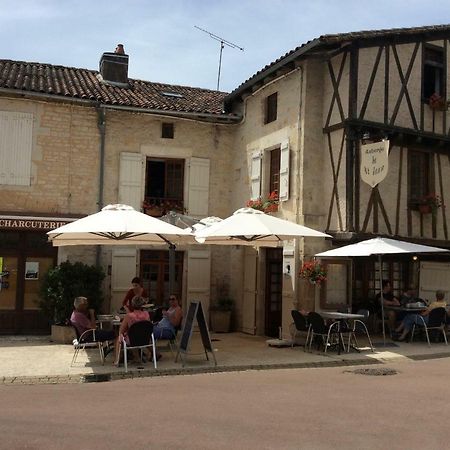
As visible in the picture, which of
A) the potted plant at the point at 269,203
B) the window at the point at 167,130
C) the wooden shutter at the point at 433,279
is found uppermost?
the window at the point at 167,130

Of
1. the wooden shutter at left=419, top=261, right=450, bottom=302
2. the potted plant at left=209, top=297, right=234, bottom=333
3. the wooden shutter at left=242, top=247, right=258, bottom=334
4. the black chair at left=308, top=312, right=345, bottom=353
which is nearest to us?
the black chair at left=308, top=312, right=345, bottom=353

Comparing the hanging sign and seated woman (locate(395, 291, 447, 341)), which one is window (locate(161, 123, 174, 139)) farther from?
seated woman (locate(395, 291, 447, 341))

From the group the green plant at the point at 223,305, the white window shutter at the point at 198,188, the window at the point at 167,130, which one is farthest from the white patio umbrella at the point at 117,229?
the window at the point at 167,130

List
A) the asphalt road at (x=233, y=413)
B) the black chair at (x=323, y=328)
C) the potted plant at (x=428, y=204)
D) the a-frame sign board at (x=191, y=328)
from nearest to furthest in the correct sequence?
the asphalt road at (x=233, y=413)
the a-frame sign board at (x=191, y=328)
the black chair at (x=323, y=328)
the potted plant at (x=428, y=204)

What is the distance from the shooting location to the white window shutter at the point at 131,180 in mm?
13531

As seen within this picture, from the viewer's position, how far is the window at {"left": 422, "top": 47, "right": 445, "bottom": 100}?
42.5ft

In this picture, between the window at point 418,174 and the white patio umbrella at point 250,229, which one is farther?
the window at point 418,174

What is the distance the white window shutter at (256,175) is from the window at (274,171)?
28 cm

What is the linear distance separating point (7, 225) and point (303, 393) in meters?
7.81

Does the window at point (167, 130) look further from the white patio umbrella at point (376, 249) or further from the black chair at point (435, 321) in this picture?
the black chair at point (435, 321)

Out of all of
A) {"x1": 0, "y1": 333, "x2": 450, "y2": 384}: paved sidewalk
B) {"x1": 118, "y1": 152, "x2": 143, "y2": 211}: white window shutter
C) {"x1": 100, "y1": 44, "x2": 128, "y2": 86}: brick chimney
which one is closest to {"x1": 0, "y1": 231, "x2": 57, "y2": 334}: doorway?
Result: {"x1": 0, "y1": 333, "x2": 450, "y2": 384}: paved sidewalk

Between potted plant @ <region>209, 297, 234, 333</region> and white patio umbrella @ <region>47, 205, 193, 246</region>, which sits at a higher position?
white patio umbrella @ <region>47, 205, 193, 246</region>

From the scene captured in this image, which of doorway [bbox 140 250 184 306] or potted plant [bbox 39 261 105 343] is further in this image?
doorway [bbox 140 250 184 306]

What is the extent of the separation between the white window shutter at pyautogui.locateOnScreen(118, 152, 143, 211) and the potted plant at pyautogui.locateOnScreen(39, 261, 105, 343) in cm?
195
